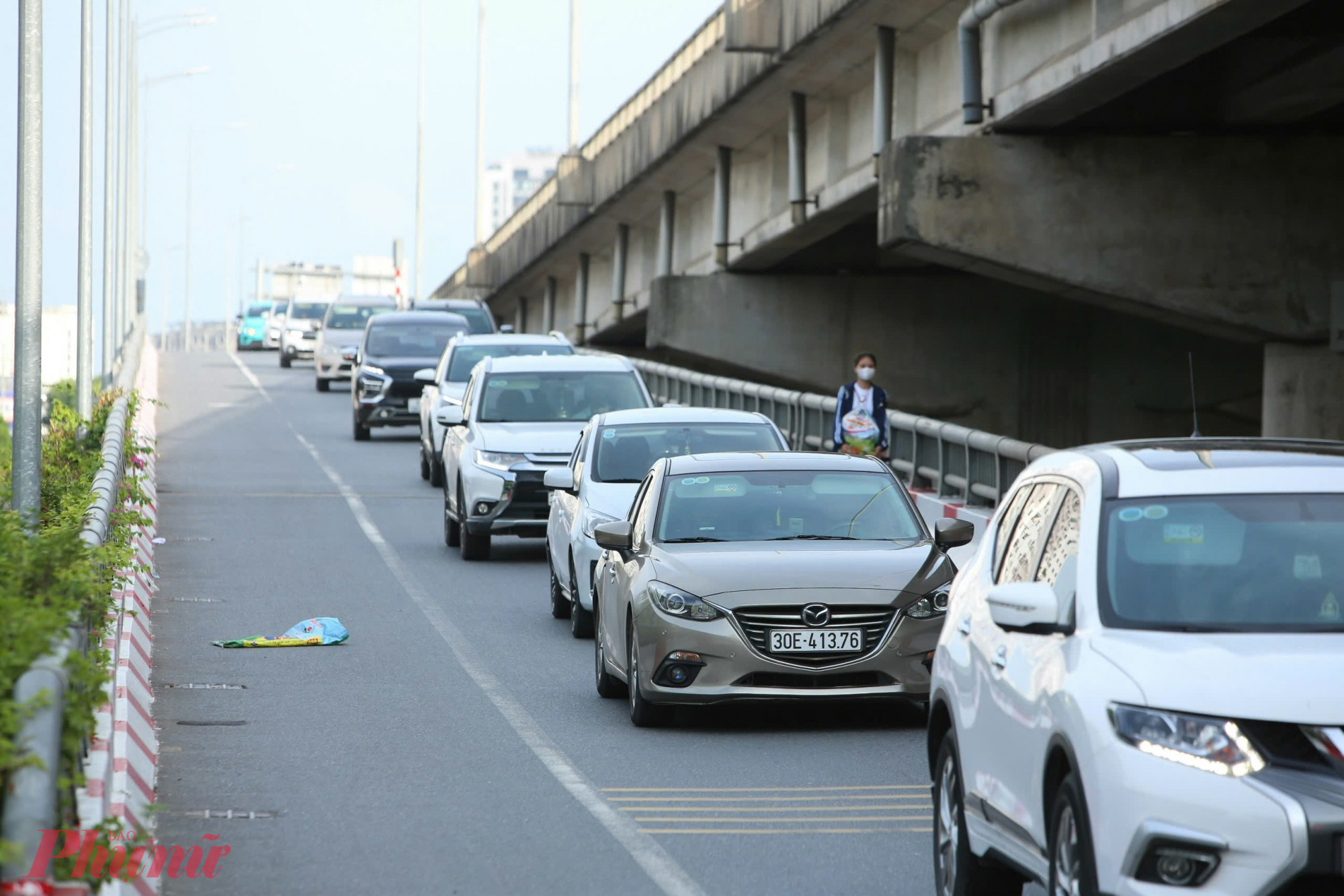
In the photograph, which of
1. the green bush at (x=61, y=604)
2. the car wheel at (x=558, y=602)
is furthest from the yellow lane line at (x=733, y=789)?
the car wheel at (x=558, y=602)

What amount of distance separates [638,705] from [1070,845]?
231 inches

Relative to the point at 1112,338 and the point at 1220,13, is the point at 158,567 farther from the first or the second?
the point at 1112,338

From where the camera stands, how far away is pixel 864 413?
20.5 metres

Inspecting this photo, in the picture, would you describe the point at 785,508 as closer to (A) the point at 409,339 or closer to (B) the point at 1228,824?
(B) the point at 1228,824

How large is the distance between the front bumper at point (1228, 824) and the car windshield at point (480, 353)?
24.1 meters

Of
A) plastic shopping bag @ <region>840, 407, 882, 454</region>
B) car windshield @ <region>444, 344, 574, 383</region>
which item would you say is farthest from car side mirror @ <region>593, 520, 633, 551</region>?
car windshield @ <region>444, 344, 574, 383</region>

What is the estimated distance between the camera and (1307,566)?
641cm

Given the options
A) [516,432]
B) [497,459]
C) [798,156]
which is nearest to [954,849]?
[497,459]

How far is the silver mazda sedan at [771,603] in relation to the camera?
1145 cm

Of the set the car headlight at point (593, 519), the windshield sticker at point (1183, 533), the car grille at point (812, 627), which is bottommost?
the car grille at point (812, 627)

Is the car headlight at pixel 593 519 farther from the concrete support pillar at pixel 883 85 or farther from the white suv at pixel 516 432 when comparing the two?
the concrete support pillar at pixel 883 85

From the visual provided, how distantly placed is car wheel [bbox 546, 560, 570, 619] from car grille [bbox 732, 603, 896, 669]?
209 inches

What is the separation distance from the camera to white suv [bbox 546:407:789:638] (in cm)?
1599

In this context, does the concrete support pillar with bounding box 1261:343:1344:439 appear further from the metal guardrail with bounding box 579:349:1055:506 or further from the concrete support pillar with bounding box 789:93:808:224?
the concrete support pillar with bounding box 789:93:808:224
